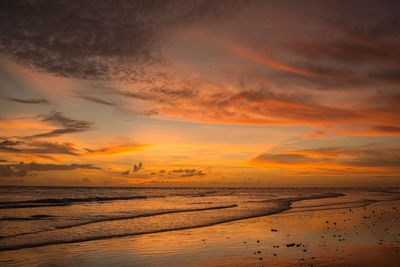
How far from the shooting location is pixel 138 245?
16.3 meters

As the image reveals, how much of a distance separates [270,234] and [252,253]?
18.1 ft

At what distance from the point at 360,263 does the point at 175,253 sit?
7874 millimetres

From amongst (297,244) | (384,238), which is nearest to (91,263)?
(297,244)

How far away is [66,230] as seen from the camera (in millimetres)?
21938

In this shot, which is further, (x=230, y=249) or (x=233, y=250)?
(x=230, y=249)

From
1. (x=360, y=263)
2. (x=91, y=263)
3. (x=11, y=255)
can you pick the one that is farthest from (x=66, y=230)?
(x=360, y=263)

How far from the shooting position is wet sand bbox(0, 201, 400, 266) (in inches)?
488

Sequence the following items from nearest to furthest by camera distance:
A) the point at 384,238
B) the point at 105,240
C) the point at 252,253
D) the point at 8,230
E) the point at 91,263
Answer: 1. the point at 91,263
2. the point at 252,253
3. the point at 384,238
4. the point at 105,240
5. the point at 8,230

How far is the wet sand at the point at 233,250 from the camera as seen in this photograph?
40.7ft

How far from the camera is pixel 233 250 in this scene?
14.5 m

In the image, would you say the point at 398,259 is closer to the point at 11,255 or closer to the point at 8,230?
the point at 11,255

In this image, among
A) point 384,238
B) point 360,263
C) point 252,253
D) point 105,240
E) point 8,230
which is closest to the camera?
point 360,263

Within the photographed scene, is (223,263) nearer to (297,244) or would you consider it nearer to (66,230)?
(297,244)

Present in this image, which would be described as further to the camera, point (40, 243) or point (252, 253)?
point (40, 243)
